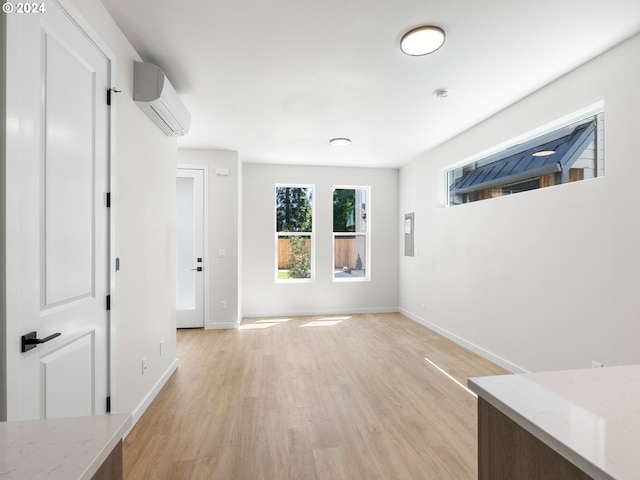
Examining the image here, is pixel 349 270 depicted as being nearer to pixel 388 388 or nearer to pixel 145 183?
pixel 388 388

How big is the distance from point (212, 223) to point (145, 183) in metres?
2.38

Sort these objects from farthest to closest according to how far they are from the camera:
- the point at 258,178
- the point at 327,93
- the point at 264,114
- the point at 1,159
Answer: the point at 258,178, the point at 264,114, the point at 327,93, the point at 1,159

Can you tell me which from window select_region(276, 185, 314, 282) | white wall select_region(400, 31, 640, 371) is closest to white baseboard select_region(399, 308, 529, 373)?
white wall select_region(400, 31, 640, 371)

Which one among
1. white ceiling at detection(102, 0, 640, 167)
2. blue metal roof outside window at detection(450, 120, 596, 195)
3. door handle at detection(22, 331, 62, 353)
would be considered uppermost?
white ceiling at detection(102, 0, 640, 167)

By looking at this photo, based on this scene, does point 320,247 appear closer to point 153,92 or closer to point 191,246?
point 191,246

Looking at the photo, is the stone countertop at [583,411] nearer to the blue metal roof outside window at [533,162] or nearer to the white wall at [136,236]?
the white wall at [136,236]

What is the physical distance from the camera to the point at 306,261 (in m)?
5.91

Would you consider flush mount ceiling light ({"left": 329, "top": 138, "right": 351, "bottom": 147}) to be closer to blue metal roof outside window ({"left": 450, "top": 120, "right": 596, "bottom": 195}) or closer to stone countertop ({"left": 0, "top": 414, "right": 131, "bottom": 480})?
blue metal roof outside window ({"left": 450, "top": 120, "right": 596, "bottom": 195})

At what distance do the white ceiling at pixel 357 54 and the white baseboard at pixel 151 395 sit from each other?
254 centimetres

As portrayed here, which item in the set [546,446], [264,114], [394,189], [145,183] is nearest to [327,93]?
[264,114]

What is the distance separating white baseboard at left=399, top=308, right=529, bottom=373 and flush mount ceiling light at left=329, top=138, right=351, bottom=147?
9.30 ft

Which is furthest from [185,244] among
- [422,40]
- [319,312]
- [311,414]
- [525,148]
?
[525,148]

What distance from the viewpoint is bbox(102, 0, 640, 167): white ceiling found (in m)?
1.92

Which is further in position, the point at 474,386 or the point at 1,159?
the point at 1,159
